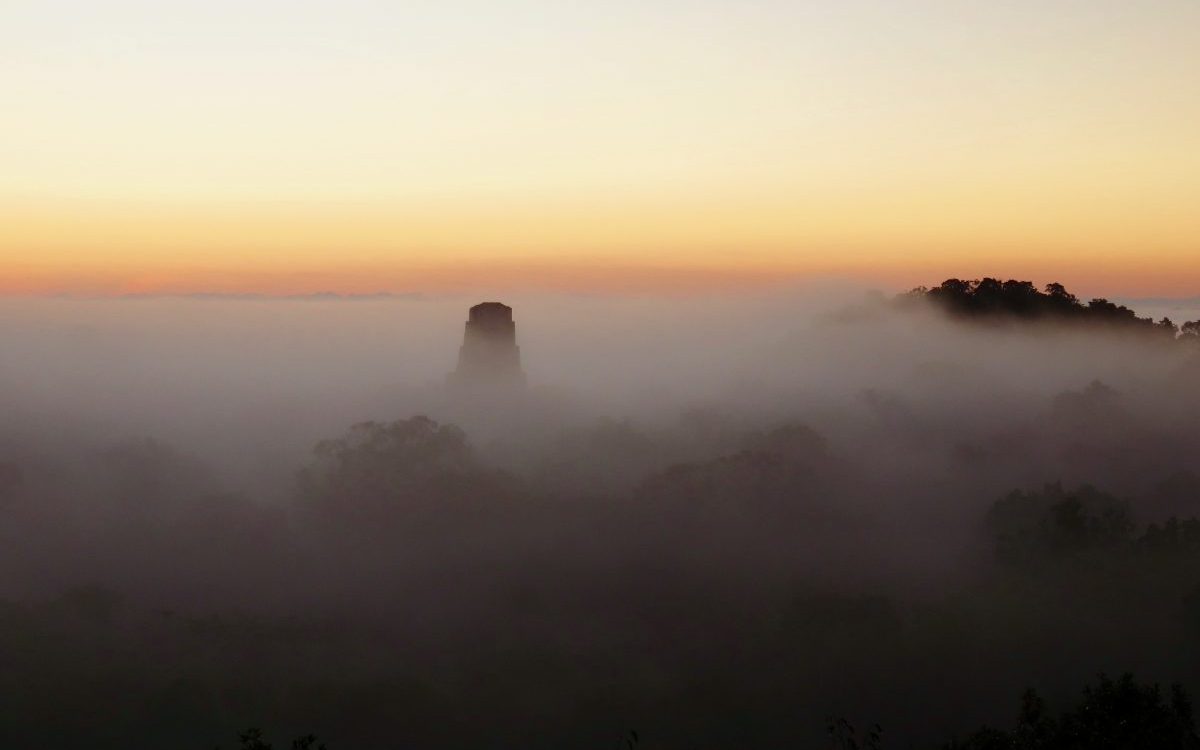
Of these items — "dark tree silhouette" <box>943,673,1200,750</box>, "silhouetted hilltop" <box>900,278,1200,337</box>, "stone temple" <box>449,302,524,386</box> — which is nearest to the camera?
"dark tree silhouette" <box>943,673,1200,750</box>

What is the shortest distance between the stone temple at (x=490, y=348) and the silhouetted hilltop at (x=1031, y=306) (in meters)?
55.2

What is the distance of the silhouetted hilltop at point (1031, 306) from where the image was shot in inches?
4530

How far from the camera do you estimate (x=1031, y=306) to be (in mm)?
118750

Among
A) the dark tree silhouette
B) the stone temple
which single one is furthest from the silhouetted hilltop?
the dark tree silhouette

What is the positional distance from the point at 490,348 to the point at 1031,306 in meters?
64.1

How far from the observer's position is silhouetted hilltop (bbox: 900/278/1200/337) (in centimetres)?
11506

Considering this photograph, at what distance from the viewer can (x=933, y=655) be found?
178 feet

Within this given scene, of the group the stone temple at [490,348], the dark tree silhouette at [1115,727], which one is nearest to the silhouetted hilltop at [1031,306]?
the stone temple at [490,348]

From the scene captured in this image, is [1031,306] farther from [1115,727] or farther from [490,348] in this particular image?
[1115,727]

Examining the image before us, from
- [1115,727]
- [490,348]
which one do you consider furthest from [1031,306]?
[1115,727]

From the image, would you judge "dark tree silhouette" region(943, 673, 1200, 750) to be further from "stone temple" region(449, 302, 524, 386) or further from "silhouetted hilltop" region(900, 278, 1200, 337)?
"silhouetted hilltop" region(900, 278, 1200, 337)

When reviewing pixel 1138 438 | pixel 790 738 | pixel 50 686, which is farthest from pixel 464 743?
pixel 1138 438

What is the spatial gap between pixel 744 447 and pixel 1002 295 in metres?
51.6

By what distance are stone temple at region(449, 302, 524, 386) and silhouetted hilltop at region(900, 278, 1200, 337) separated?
55160 mm
